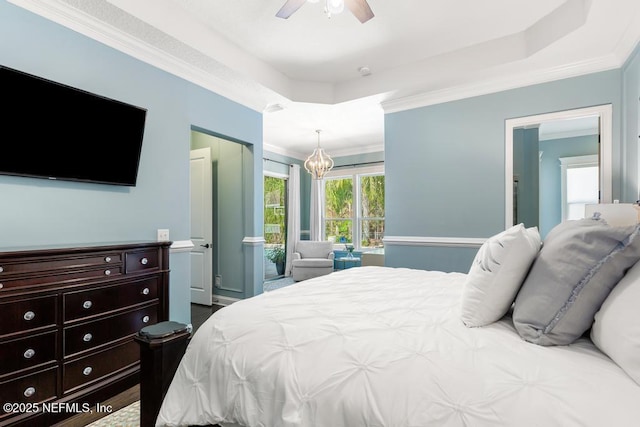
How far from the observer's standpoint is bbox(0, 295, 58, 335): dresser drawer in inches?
63.9

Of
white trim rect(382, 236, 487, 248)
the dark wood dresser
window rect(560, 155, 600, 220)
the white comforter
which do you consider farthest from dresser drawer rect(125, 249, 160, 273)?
window rect(560, 155, 600, 220)

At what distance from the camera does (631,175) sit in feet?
8.34

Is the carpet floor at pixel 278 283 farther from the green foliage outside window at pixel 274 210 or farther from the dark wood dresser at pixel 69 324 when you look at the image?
the dark wood dresser at pixel 69 324

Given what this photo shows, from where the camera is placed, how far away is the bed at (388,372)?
0.73 metres

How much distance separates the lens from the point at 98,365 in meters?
2.00

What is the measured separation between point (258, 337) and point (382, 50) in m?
3.08

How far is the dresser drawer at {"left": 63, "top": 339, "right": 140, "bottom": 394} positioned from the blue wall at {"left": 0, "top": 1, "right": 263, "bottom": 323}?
2.32ft

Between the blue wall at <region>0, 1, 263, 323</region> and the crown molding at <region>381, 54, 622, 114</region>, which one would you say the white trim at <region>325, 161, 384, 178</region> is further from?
the blue wall at <region>0, 1, 263, 323</region>

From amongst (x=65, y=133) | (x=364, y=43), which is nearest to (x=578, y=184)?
(x=364, y=43)

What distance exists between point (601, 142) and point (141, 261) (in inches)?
159

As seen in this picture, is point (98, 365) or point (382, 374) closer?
point (382, 374)

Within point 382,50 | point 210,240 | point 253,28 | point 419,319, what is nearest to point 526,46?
point 382,50

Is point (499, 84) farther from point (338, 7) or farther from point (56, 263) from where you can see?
point (56, 263)

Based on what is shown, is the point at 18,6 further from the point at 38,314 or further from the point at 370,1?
the point at 370,1
